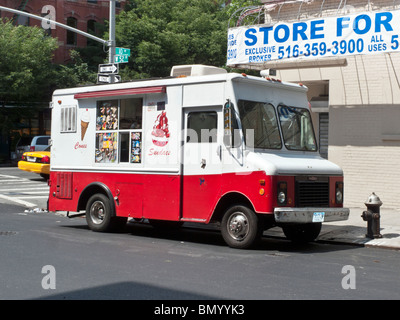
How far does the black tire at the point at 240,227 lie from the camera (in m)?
10.1

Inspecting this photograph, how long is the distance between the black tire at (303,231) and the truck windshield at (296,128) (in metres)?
1.46

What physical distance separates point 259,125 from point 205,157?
1.12 meters

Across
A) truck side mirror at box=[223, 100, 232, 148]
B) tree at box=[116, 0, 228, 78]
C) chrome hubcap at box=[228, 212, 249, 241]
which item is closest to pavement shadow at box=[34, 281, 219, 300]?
chrome hubcap at box=[228, 212, 249, 241]

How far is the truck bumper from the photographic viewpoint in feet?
32.3

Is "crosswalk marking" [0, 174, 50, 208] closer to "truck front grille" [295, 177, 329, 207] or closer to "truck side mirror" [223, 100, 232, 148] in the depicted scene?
"truck side mirror" [223, 100, 232, 148]

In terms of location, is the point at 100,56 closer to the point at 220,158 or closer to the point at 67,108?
the point at 67,108

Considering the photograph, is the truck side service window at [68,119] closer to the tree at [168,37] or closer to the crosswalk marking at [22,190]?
the crosswalk marking at [22,190]

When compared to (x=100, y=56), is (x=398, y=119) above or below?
below

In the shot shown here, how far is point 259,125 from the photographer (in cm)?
1067

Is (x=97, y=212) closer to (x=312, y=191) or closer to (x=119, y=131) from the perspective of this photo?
(x=119, y=131)

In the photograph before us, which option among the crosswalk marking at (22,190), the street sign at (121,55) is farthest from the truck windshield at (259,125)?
the street sign at (121,55)
